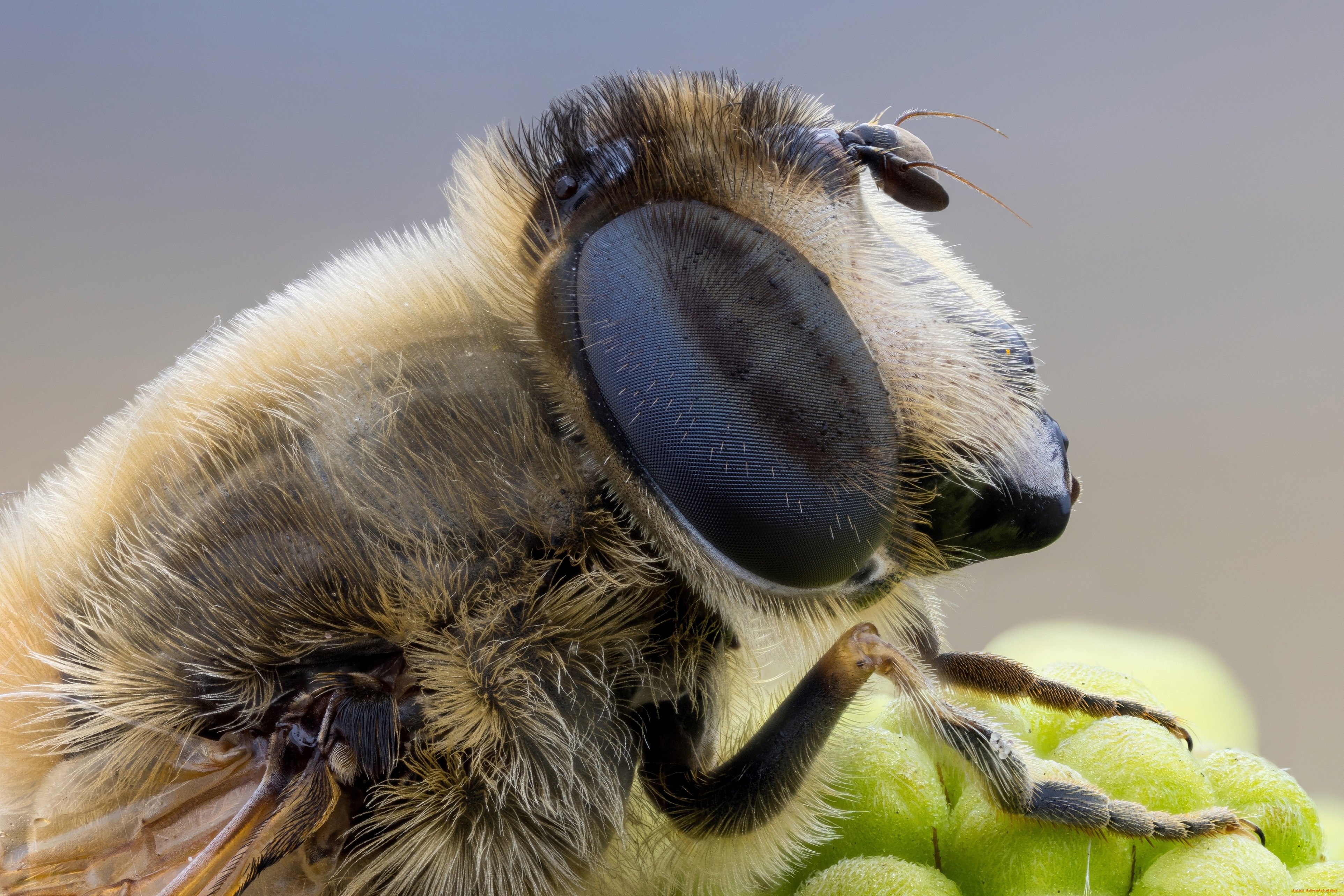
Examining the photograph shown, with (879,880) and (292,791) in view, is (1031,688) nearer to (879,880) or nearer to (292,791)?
(879,880)

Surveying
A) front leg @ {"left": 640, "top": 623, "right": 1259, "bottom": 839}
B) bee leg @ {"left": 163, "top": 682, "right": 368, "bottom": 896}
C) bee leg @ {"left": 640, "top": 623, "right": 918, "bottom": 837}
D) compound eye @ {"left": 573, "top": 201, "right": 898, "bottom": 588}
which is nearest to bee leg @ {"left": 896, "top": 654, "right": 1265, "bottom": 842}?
front leg @ {"left": 640, "top": 623, "right": 1259, "bottom": 839}

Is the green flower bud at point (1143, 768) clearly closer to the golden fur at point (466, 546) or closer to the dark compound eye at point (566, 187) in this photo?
the golden fur at point (466, 546)

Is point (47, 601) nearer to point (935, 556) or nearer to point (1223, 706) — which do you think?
point (935, 556)

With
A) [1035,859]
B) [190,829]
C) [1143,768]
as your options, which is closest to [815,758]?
[1035,859]

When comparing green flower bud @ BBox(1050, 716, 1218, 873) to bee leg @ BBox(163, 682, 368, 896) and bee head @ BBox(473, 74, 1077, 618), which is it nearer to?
bee head @ BBox(473, 74, 1077, 618)

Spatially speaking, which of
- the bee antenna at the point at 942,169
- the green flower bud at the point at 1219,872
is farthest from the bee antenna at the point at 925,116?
the green flower bud at the point at 1219,872

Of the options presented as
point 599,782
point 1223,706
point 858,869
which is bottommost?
point 1223,706

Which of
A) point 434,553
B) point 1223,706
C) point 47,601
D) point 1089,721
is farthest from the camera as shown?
point 1223,706

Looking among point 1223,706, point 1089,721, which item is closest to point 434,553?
point 1089,721
